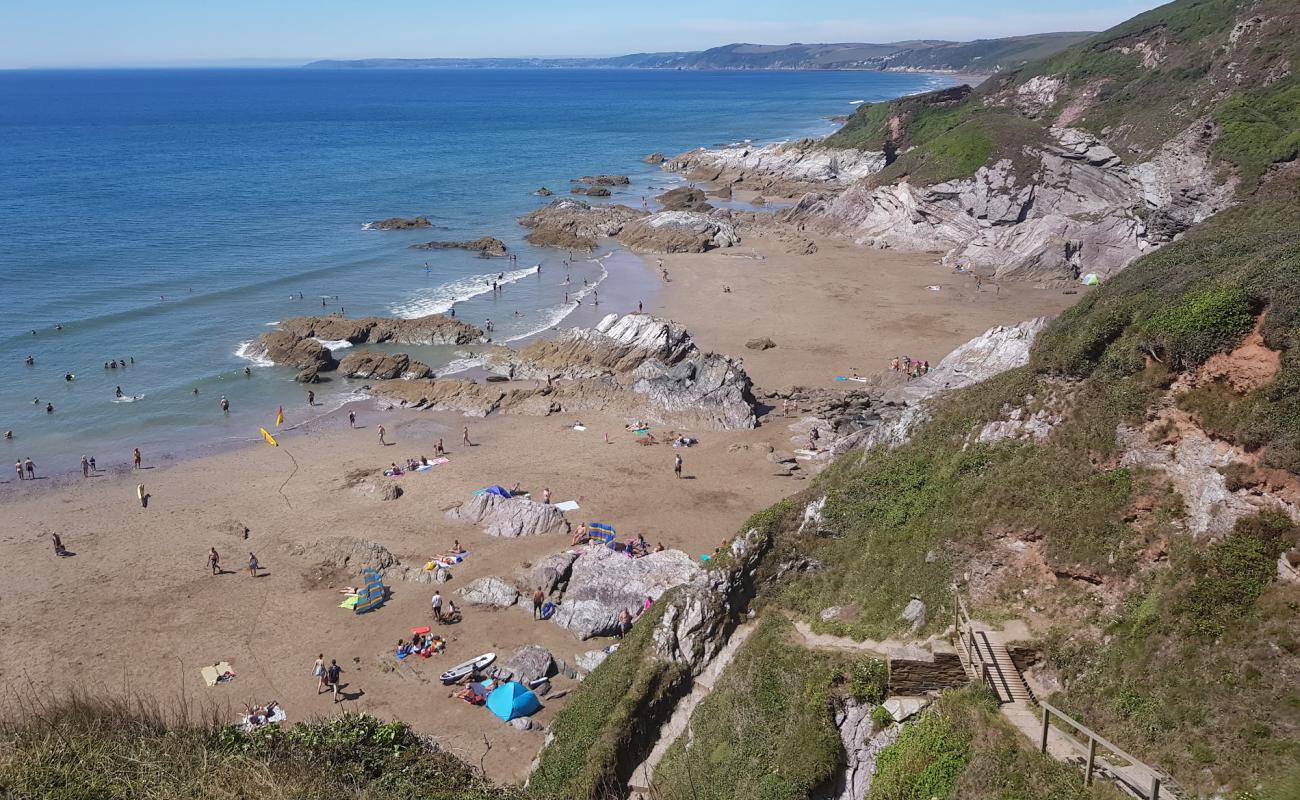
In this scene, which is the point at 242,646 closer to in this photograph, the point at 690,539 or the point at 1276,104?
the point at 690,539

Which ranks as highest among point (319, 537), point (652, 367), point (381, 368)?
point (652, 367)

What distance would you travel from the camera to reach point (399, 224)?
71.2 metres

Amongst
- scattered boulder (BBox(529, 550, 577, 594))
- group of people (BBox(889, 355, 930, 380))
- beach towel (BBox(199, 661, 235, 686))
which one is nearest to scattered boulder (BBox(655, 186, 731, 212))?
group of people (BBox(889, 355, 930, 380))

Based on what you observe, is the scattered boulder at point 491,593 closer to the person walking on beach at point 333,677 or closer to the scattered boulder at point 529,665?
the scattered boulder at point 529,665

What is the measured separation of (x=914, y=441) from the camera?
18.2 m

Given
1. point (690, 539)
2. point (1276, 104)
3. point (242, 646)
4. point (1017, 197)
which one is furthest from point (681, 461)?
point (1276, 104)

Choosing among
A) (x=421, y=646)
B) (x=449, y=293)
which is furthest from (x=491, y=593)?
(x=449, y=293)

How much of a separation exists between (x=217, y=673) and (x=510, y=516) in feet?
31.2

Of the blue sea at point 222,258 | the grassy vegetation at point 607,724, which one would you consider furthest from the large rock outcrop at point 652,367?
the grassy vegetation at point 607,724

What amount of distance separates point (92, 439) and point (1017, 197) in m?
58.8

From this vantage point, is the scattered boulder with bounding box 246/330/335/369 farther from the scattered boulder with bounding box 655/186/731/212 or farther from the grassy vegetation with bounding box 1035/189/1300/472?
the scattered boulder with bounding box 655/186/731/212

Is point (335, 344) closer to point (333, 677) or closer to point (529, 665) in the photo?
point (333, 677)

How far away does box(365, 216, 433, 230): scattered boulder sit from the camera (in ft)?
232

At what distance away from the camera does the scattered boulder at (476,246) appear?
65000 mm
